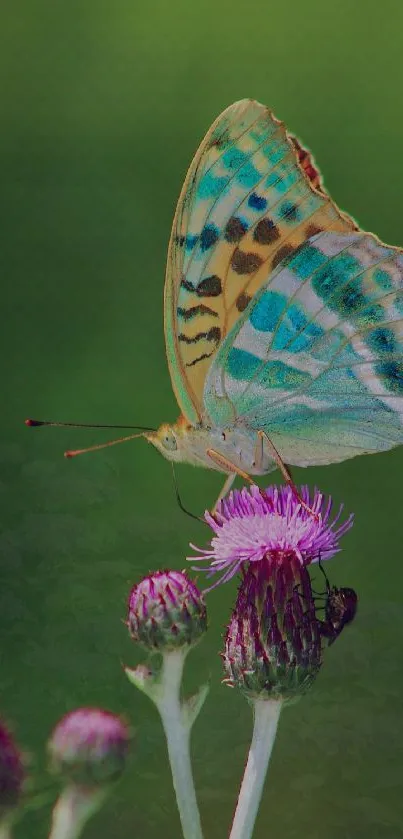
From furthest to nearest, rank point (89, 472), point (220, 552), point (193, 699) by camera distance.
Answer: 1. point (89, 472)
2. point (220, 552)
3. point (193, 699)

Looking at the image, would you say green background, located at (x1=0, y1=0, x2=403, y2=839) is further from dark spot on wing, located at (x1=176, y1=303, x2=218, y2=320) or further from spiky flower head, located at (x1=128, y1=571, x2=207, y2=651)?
dark spot on wing, located at (x1=176, y1=303, x2=218, y2=320)

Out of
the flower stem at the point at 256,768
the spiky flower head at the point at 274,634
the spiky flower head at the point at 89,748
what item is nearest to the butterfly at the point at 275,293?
the spiky flower head at the point at 274,634

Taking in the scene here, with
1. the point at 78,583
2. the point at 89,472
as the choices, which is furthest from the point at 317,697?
the point at 89,472

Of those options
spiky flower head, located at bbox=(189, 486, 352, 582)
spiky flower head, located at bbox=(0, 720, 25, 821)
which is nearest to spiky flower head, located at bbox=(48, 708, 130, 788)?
spiky flower head, located at bbox=(0, 720, 25, 821)

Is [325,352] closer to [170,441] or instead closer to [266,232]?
[266,232]

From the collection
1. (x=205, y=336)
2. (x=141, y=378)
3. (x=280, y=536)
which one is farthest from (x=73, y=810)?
(x=141, y=378)

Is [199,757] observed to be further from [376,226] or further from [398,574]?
[376,226]
